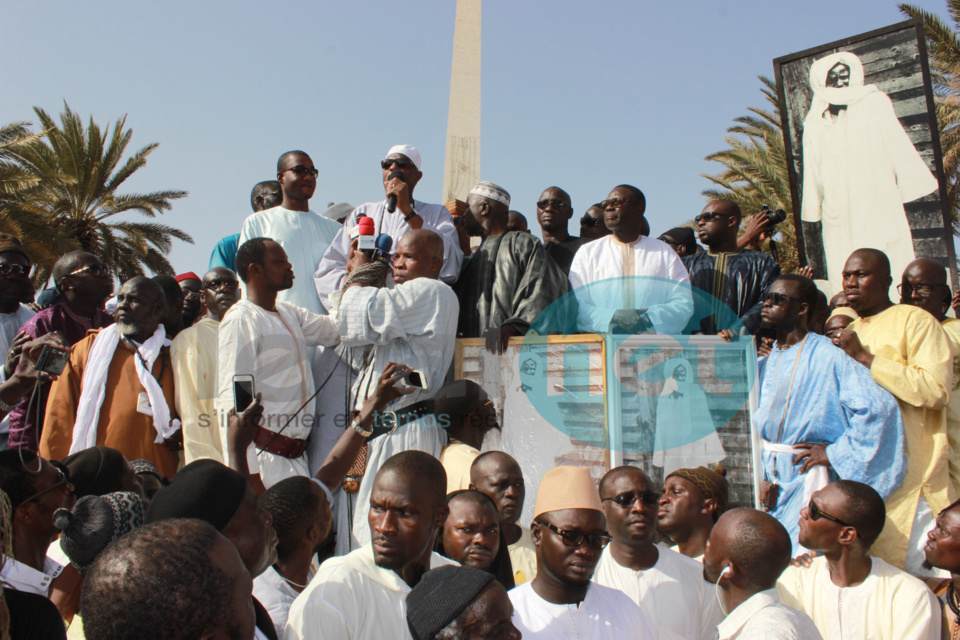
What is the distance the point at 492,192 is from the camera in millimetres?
6332

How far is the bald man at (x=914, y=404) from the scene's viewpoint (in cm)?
431

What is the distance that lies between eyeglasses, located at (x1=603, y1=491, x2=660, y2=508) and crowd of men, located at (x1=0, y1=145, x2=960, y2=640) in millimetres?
11

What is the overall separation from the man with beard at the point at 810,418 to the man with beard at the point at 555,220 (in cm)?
224

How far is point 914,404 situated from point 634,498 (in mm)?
1803

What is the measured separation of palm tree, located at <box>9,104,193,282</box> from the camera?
684 inches

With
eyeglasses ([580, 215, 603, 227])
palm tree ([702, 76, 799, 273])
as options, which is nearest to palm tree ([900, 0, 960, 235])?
palm tree ([702, 76, 799, 273])

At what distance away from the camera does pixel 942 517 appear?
Answer: 3531 millimetres

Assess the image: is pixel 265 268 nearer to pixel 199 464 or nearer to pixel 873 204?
pixel 199 464

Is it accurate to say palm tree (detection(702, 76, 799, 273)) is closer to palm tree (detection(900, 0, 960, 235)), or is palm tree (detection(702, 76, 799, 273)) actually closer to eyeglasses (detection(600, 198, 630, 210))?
palm tree (detection(900, 0, 960, 235))

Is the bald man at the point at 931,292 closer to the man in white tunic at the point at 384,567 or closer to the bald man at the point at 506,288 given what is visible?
the bald man at the point at 506,288

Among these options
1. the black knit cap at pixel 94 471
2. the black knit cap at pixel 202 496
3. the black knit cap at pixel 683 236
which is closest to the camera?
the black knit cap at pixel 202 496

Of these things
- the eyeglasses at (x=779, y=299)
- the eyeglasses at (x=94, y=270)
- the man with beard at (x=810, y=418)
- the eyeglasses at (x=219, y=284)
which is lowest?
the man with beard at (x=810, y=418)

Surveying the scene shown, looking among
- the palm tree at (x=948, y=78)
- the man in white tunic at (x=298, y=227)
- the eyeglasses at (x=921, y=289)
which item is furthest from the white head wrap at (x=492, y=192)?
the palm tree at (x=948, y=78)

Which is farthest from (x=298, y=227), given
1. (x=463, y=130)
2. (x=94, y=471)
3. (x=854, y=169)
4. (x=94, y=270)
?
(x=854, y=169)
